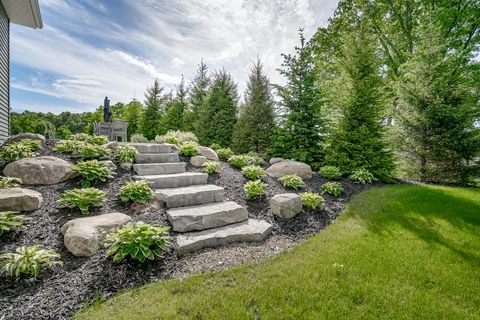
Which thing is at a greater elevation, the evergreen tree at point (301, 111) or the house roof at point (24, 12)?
the house roof at point (24, 12)

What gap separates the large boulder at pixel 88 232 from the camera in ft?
8.63

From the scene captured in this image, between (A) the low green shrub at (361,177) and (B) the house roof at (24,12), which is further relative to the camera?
(B) the house roof at (24,12)

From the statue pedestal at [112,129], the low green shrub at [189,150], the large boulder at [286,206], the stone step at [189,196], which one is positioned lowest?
the large boulder at [286,206]

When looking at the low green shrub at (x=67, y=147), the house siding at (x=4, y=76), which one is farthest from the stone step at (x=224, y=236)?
the house siding at (x=4, y=76)

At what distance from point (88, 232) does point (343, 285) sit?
118 inches

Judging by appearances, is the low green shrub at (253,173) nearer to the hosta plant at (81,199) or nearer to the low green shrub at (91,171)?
the low green shrub at (91,171)

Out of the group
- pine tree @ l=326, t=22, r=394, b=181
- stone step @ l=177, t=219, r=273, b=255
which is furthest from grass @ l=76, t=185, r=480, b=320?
pine tree @ l=326, t=22, r=394, b=181

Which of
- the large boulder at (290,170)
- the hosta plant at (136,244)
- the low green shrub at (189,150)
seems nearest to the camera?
the hosta plant at (136,244)

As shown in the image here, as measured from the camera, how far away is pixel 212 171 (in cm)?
556

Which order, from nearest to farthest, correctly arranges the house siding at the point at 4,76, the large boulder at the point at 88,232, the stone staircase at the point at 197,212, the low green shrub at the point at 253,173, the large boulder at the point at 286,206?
the large boulder at the point at 88,232, the stone staircase at the point at 197,212, the large boulder at the point at 286,206, the low green shrub at the point at 253,173, the house siding at the point at 4,76

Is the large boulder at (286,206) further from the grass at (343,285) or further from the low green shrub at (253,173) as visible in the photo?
the low green shrub at (253,173)

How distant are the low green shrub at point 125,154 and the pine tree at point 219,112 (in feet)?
21.7

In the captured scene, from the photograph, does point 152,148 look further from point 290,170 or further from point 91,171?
point 290,170

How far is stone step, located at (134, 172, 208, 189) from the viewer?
176 inches
